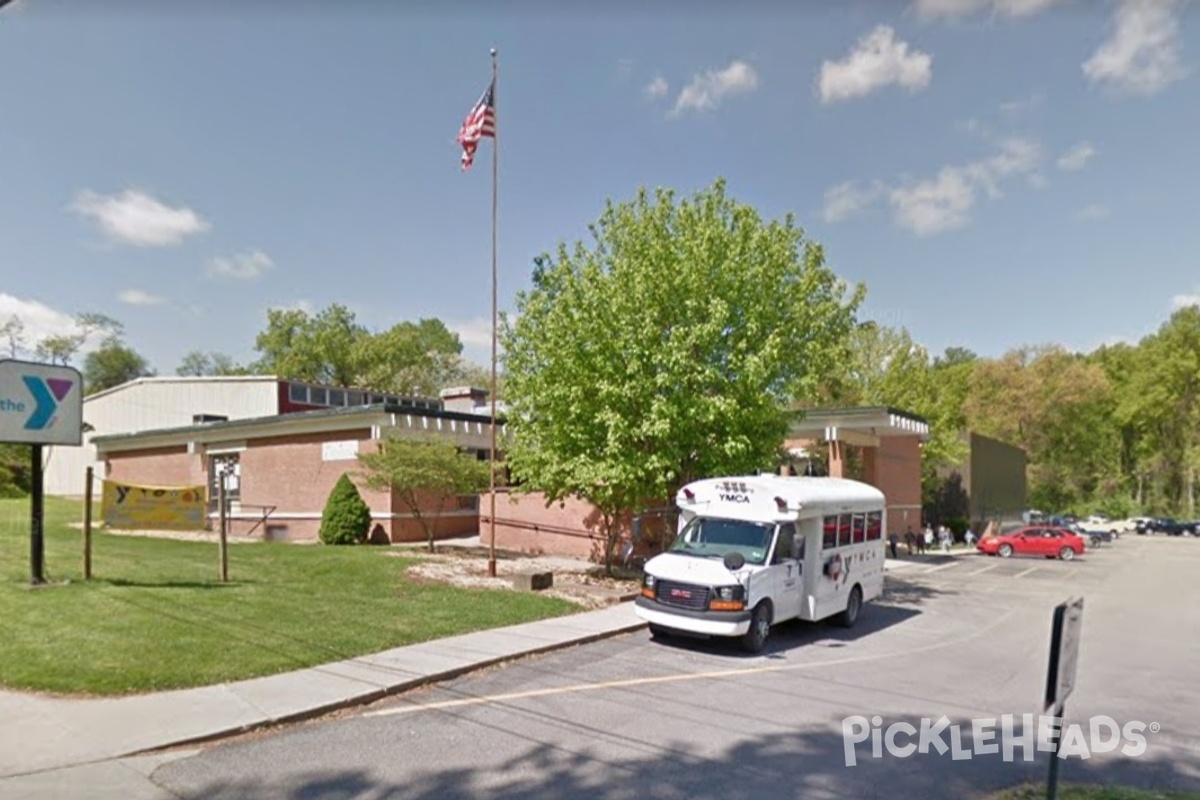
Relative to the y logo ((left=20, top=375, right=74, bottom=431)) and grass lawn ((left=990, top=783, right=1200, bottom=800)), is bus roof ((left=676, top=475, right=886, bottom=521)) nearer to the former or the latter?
grass lawn ((left=990, top=783, right=1200, bottom=800))

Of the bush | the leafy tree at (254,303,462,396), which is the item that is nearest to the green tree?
the leafy tree at (254,303,462,396)

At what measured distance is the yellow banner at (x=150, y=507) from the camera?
1449 centimetres

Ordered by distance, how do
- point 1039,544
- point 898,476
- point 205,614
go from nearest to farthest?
point 205,614 → point 1039,544 → point 898,476

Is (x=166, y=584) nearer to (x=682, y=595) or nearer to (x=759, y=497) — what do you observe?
(x=682, y=595)

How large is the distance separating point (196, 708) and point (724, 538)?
7908 mm

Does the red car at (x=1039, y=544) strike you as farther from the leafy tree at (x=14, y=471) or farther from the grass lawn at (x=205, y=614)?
the leafy tree at (x=14, y=471)

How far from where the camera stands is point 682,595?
11.2 metres

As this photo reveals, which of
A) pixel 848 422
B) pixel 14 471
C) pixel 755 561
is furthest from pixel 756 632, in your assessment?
pixel 14 471

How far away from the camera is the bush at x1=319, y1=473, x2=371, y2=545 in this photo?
71.9 ft

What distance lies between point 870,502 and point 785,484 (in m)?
3.37

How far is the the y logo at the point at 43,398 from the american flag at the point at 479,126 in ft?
29.1

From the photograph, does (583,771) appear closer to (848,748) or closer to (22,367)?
(848,748)

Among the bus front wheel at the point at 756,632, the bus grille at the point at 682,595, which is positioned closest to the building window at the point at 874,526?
the bus front wheel at the point at 756,632

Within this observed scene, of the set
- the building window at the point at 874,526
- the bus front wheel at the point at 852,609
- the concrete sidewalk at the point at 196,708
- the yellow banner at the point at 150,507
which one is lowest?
the bus front wheel at the point at 852,609
